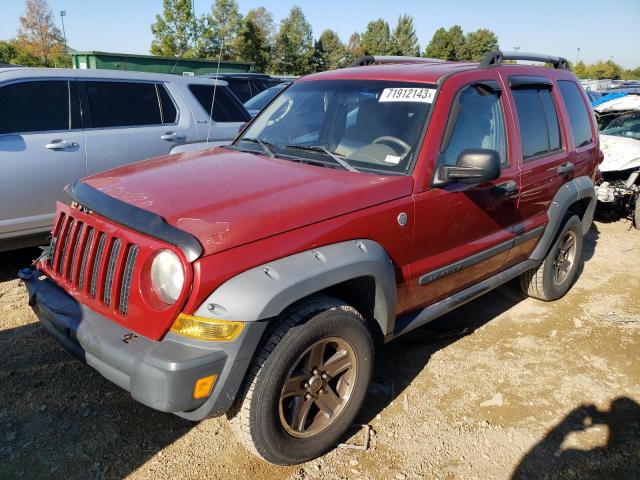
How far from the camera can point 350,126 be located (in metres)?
3.28

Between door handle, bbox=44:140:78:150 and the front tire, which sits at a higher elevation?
door handle, bbox=44:140:78:150

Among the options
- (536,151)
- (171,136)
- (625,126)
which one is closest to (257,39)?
(625,126)

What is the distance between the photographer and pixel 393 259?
2.80 meters

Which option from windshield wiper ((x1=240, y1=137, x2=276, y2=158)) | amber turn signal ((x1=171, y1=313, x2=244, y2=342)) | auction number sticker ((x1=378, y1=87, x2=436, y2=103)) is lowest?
amber turn signal ((x1=171, y1=313, x2=244, y2=342))

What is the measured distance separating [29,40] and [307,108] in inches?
1720

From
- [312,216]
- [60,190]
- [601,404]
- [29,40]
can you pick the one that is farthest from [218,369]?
[29,40]

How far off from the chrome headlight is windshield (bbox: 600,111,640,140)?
27.0ft

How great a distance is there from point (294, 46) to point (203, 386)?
190 feet

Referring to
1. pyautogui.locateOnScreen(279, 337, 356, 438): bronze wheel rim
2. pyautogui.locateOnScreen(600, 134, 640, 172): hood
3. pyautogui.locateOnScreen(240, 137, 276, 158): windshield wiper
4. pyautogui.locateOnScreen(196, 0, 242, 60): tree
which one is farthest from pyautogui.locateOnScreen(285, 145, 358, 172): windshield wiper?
pyautogui.locateOnScreen(196, 0, 242, 60): tree

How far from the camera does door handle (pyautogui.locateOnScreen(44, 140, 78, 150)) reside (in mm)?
4586

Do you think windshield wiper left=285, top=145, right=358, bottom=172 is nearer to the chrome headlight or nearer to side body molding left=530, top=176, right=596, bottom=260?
the chrome headlight

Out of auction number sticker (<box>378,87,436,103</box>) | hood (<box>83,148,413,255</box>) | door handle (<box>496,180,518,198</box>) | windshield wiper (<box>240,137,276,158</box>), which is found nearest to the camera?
hood (<box>83,148,413,255</box>)

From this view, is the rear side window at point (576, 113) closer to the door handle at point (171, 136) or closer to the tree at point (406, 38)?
the door handle at point (171, 136)

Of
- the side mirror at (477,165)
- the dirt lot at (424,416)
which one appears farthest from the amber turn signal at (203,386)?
the side mirror at (477,165)
